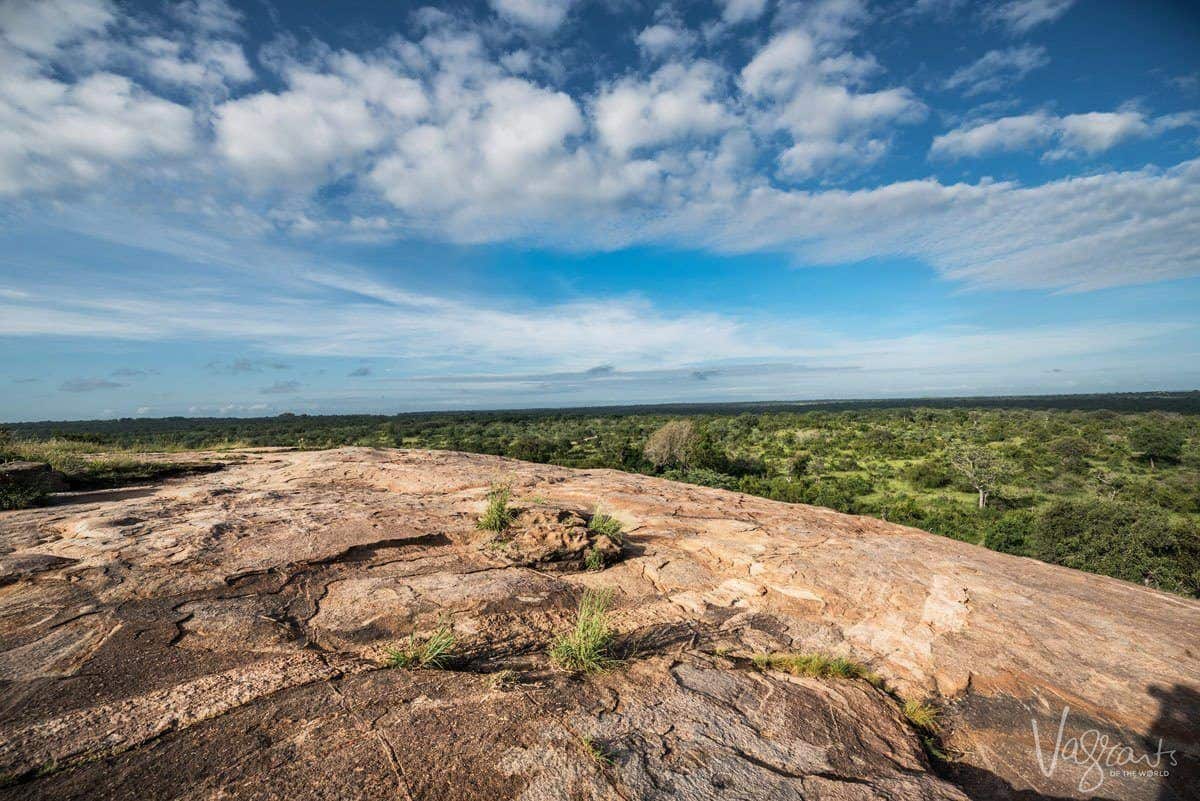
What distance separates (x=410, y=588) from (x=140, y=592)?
248 centimetres

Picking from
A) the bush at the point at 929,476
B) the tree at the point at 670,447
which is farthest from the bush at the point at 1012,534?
the tree at the point at 670,447

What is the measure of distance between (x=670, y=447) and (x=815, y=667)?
4466 cm

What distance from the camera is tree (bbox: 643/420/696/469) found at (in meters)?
48.7

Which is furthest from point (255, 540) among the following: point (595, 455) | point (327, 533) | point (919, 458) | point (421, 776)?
point (919, 458)

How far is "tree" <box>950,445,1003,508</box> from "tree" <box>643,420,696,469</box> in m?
21.8

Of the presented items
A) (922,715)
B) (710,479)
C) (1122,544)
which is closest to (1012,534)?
(1122,544)

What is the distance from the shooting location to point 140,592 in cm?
488

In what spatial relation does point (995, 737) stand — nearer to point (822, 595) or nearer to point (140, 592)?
point (822, 595)

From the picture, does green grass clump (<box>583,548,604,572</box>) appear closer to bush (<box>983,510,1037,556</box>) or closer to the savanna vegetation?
the savanna vegetation

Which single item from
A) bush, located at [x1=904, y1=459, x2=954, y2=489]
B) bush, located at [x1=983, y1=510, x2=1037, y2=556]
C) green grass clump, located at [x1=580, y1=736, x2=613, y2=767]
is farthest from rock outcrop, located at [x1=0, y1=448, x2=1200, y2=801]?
bush, located at [x1=904, y1=459, x2=954, y2=489]

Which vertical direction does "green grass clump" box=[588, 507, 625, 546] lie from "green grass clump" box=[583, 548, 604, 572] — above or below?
above

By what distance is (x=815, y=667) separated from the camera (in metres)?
4.90

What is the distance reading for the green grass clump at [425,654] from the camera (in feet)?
13.4

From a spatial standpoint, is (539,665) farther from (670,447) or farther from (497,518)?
(670,447)
